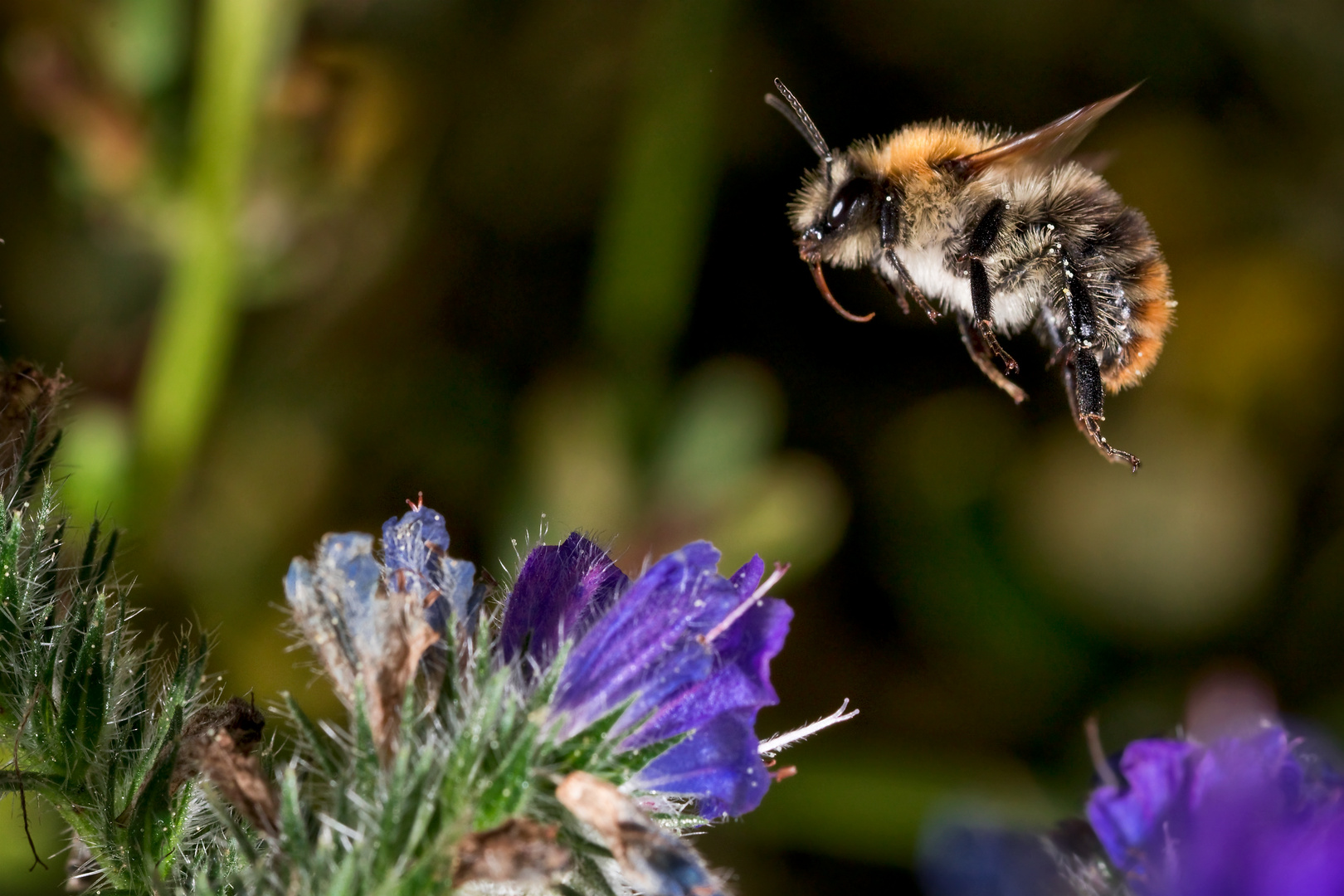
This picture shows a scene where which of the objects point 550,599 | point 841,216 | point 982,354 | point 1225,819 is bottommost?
point 1225,819

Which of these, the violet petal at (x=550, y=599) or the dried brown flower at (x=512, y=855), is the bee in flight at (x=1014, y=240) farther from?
the dried brown flower at (x=512, y=855)

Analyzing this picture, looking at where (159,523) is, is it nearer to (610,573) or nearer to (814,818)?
(814,818)

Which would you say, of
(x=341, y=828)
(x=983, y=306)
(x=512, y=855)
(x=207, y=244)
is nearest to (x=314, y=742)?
(x=341, y=828)

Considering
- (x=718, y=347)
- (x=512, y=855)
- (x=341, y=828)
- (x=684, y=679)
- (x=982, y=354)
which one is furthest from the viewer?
(x=718, y=347)

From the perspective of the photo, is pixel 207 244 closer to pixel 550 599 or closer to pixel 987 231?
pixel 987 231

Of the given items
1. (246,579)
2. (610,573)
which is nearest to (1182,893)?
(610,573)

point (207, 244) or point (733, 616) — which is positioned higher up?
point (207, 244)

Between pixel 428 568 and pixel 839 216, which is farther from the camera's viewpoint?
pixel 839 216

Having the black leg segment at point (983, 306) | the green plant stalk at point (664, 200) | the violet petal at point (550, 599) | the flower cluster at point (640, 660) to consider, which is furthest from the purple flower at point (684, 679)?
the green plant stalk at point (664, 200)
